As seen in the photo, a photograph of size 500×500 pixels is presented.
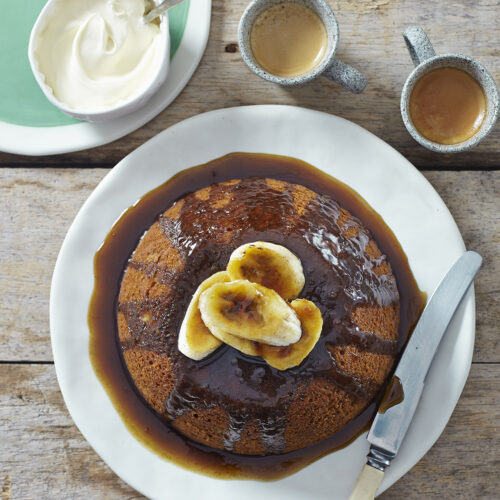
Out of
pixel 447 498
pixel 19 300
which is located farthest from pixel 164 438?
pixel 447 498

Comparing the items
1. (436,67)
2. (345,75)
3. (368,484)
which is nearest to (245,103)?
(345,75)

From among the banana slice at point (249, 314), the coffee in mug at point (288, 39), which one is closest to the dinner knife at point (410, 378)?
the banana slice at point (249, 314)

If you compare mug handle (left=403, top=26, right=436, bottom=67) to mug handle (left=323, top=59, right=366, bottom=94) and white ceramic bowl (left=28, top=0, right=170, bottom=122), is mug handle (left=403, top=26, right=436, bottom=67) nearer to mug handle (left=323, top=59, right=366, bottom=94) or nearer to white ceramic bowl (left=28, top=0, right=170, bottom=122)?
mug handle (left=323, top=59, right=366, bottom=94)

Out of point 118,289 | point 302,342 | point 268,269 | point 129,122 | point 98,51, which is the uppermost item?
point 98,51

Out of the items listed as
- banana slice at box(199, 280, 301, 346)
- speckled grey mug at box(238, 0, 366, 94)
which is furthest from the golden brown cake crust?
speckled grey mug at box(238, 0, 366, 94)

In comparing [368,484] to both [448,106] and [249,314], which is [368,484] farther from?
[448,106]

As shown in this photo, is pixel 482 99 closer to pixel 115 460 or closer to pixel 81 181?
pixel 81 181
